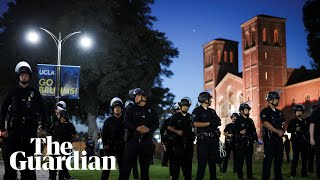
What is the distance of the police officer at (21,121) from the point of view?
8.52 metres

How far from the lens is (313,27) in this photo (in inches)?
1927

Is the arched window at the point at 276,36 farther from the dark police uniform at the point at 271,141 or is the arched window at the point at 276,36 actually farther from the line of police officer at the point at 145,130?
the dark police uniform at the point at 271,141

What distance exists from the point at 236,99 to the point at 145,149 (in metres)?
87.0

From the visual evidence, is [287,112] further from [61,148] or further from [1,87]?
[61,148]

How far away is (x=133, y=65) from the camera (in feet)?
138

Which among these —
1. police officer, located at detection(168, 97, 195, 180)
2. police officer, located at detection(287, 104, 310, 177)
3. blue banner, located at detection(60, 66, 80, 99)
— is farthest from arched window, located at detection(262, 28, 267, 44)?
police officer, located at detection(168, 97, 195, 180)

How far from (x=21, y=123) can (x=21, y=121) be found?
1.4 inches

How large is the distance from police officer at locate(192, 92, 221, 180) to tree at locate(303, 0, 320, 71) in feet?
124

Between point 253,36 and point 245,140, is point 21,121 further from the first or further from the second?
point 253,36

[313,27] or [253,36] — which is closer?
[313,27]

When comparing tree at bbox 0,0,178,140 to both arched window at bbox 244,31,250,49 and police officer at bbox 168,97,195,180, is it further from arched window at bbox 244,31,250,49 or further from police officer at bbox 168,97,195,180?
arched window at bbox 244,31,250,49

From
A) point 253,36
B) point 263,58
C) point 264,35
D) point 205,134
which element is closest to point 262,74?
point 263,58

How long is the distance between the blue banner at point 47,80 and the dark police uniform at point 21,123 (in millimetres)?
13977

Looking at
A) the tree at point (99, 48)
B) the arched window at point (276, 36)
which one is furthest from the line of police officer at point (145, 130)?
the arched window at point (276, 36)
